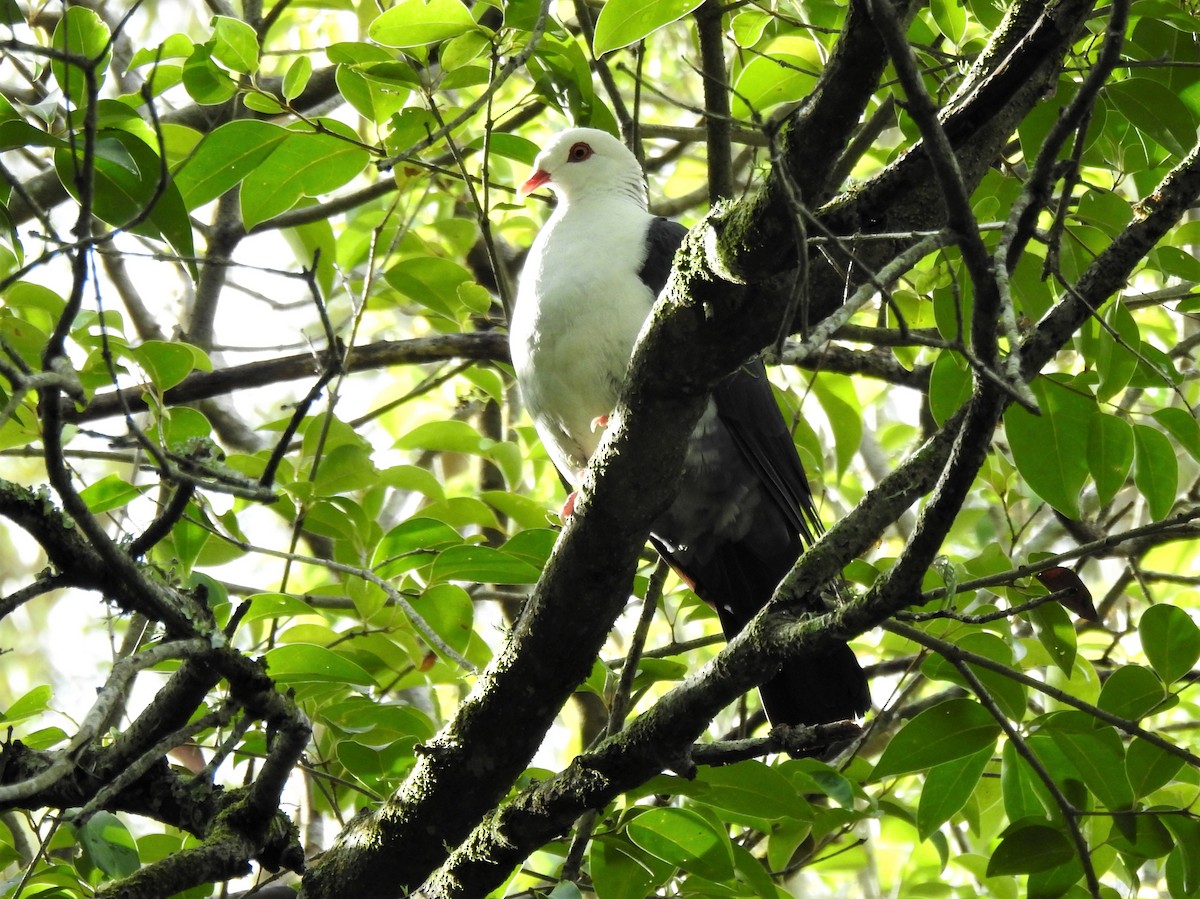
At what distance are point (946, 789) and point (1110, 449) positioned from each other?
2.17 feet

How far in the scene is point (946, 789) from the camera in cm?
218

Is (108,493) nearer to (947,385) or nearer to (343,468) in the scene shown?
(343,468)

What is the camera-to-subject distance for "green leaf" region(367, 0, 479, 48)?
2.25 meters

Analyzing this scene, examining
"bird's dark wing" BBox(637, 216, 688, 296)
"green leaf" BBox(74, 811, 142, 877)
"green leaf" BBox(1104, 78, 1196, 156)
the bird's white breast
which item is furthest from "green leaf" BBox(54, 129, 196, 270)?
"green leaf" BBox(1104, 78, 1196, 156)

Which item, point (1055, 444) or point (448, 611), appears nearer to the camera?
point (1055, 444)

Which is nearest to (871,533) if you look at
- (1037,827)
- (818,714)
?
(1037,827)

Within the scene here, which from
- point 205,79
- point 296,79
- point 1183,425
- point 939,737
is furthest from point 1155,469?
point 205,79

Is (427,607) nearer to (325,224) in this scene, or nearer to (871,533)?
(871,533)

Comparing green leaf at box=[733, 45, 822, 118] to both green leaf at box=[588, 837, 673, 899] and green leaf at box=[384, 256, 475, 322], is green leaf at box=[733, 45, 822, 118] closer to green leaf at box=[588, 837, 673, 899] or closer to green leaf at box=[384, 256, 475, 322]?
green leaf at box=[384, 256, 475, 322]

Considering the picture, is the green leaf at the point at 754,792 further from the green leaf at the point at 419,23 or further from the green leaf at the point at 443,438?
the green leaf at the point at 419,23

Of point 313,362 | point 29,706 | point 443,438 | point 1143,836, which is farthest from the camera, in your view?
point 313,362

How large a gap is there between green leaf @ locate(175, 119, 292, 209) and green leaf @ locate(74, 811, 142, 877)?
111 centimetres

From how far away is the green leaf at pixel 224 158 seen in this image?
2213mm

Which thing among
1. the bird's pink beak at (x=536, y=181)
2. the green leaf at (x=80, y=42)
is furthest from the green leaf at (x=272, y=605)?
the bird's pink beak at (x=536, y=181)
